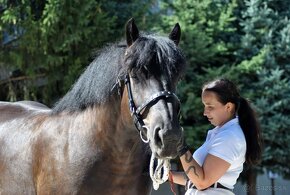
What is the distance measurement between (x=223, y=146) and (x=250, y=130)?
11.5 inches

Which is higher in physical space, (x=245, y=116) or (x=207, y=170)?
(x=245, y=116)

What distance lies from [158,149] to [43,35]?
4.99 meters

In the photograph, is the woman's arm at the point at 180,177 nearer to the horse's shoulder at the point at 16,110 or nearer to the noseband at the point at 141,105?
the noseband at the point at 141,105

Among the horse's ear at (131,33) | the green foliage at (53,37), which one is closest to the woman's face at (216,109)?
the horse's ear at (131,33)

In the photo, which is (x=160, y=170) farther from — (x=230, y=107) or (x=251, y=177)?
(x=251, y=177)

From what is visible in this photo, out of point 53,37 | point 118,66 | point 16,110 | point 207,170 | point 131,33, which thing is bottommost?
point 207,170

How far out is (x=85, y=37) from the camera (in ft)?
24.9

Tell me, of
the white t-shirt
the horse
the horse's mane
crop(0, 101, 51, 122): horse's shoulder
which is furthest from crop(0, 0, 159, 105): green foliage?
the white t-shirt

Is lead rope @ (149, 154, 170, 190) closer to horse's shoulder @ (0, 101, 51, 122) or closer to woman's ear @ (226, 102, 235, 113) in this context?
woman's ear @ (226, 102, 235, 113)

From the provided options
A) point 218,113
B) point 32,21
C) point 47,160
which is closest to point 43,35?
point 32,21

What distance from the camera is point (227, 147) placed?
3064 mm

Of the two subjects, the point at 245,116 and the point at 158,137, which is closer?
the point at 158,137

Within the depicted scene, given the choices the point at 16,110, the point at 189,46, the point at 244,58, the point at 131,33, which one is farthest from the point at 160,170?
the point at 244,58

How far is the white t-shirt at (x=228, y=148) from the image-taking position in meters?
3.07
